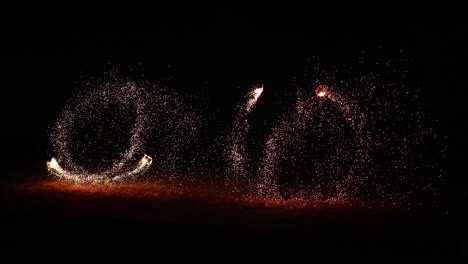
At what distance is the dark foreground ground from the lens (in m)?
4.45

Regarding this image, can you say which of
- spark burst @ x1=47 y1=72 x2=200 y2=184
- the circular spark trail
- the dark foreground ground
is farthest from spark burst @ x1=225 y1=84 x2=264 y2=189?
the dark foreground ground

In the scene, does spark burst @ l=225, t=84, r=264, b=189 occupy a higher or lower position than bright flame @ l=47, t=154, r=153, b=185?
higher

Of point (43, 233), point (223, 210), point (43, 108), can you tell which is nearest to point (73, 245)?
point (43, 233)

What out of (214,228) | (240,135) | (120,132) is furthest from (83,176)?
(214,228)

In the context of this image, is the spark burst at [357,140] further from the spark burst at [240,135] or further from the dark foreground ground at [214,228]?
the dark foreground ground at [214,228]

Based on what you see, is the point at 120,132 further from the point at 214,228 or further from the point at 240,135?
the point at 214,228

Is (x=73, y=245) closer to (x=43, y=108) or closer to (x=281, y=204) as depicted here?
(x=281, y=204)

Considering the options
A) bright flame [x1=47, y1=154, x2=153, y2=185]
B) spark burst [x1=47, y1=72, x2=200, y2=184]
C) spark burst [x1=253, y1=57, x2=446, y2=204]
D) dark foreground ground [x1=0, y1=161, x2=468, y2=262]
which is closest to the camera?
dark foreground ground [x1=0, y1=161, x2=468, y2=262]

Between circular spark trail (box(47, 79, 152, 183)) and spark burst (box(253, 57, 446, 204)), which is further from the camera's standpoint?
circular spark trail (box(47, 79, 152, 183))

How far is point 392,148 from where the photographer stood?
435 inches

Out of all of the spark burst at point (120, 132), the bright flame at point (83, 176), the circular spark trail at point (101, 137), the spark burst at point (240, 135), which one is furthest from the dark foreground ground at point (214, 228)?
the spark burst at point (240, 135)

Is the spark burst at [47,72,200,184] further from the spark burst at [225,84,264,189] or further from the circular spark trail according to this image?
the spark burst at [225,84,264,189]

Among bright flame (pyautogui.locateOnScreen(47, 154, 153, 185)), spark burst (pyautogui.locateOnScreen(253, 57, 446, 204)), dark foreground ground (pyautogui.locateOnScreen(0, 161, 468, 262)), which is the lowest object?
dark foreground ground (pyautogui.locateOnScreen(0, 161, 468, 262))

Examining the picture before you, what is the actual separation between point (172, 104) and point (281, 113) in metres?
3.65
